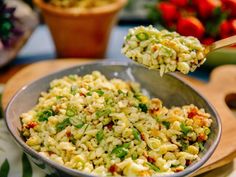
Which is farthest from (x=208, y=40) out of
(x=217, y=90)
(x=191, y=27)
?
(x=217, y=90)

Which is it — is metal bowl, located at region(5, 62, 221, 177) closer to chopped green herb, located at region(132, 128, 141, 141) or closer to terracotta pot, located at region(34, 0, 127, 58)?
chopped green herb, located at region(132, 128, 141, 141)

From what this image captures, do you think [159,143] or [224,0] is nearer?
[159,143]

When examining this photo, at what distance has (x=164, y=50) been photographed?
1399 millimetres

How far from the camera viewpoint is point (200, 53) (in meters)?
1.45

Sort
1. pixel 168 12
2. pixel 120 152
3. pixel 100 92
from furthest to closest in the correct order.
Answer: pixel 168 12 < pixel 100 92 < pixel 120 152

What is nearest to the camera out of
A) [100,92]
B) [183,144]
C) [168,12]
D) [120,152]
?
[120,152]

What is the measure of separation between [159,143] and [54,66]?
70 centimetres

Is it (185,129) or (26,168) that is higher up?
(185,129)

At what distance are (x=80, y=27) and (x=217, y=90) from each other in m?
0.62

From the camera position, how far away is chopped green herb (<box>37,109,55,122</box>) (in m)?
1.46

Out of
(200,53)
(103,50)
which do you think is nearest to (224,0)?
(103,50)

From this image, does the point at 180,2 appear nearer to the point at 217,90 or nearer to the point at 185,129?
the point at 217,90

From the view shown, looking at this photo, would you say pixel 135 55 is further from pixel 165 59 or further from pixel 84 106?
pixel 84 106

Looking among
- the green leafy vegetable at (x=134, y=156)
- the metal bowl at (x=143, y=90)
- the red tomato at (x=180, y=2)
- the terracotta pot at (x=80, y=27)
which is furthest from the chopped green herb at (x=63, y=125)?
the red tomato at (x=180, y=2)
